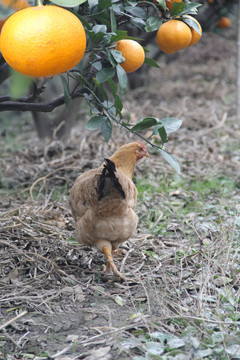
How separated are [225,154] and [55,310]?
327 cm

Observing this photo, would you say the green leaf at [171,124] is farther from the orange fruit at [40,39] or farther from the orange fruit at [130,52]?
the orange fruit at [40,39]

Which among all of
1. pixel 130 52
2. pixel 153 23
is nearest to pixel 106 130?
pixel 130 52

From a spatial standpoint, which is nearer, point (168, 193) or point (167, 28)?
point (167, 28)

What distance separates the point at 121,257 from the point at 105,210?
0.57 metres

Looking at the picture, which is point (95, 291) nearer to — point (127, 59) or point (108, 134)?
point (108, 134)

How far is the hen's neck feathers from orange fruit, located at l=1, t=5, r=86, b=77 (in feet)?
5.74

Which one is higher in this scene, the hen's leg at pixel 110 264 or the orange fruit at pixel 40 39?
the orange fruit at pixel 40 39

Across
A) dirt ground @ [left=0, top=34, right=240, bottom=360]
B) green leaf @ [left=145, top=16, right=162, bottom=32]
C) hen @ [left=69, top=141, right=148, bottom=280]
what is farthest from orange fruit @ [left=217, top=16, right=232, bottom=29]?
green leaf @ [left=145, top=16, right=162, bottom=32]

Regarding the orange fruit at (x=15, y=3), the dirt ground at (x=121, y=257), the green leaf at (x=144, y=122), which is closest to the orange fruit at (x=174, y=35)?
the green leaf at (x=144, y=122)

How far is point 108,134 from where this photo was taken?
201cm

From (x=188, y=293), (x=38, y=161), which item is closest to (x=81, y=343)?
(x=188, y=293)

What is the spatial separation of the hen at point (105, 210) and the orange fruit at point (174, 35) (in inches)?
32.0

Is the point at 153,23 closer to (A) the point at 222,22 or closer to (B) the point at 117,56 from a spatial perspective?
(B) the point at 117,56

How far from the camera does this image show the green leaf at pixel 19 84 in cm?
126
